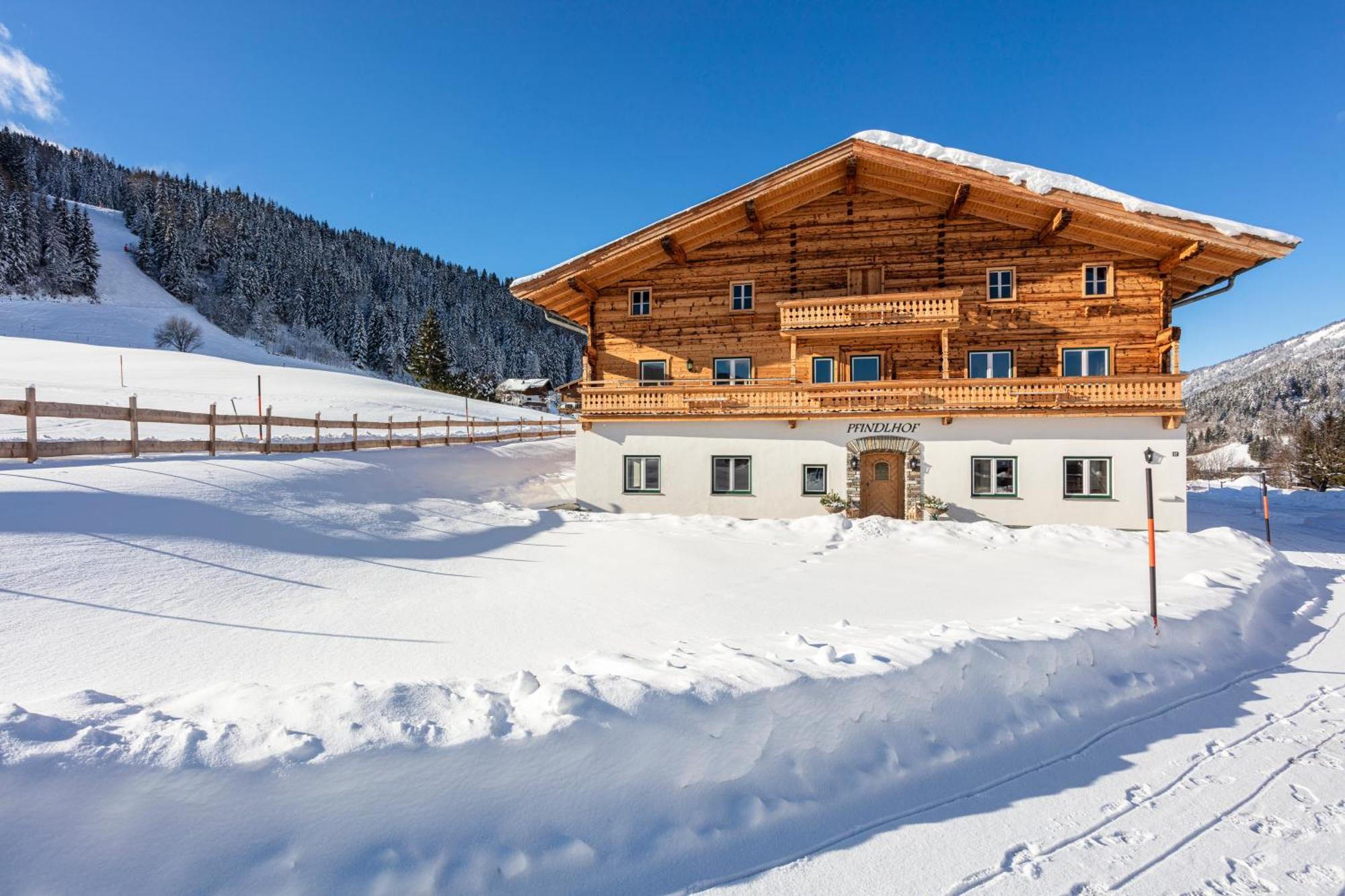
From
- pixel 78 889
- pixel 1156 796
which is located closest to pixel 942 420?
pixel 1156 796

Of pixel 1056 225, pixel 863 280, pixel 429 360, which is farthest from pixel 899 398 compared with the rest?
pixel 429 360

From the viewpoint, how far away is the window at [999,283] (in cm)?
1827

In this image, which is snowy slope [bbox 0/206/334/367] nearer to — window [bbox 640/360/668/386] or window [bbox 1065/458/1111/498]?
window [bbox 640/360/668/386]

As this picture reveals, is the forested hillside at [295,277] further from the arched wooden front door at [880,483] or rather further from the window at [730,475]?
the arched wooden front door at [880,483]

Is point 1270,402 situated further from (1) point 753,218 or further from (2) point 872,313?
(1) point 753,218

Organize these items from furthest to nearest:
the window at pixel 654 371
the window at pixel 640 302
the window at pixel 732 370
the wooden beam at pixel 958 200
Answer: the window at pixel 640 302
the window at pixel 654 371
the window at pixel 732 370
the wooden beam at pixel 958 200

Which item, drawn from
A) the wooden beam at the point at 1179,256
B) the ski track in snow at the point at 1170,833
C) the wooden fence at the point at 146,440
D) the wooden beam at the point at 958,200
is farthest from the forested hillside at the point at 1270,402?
the wooden fence at the point at 146,440

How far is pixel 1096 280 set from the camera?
1780cm

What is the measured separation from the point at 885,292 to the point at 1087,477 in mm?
7817

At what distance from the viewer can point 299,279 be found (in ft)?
356

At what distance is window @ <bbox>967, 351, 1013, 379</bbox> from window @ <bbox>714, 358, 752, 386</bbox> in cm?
681

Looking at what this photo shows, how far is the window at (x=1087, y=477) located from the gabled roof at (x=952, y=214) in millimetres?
6330

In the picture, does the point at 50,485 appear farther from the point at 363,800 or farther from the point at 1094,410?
the point at 1094,410

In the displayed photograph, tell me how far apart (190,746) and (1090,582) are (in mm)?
11736
